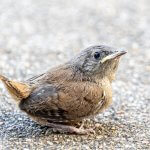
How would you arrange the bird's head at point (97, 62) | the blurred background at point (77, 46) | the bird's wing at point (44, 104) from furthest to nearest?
the blurred background at point (77, 46), the bird's head at point (97, 62), the bird's wing at point (44, 104)

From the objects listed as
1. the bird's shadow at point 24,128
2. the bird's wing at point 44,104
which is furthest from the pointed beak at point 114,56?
the bird's shadow at point 24,128

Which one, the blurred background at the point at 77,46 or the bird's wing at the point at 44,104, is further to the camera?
the blurred background at the point at 77,46

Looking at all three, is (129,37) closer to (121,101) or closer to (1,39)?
(1,39)

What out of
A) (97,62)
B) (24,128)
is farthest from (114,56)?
(24,128)

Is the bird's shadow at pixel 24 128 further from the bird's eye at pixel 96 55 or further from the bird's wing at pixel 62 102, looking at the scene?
the bird's eye at pixel 96 55

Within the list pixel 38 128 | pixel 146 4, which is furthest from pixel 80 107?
pixel 146 4

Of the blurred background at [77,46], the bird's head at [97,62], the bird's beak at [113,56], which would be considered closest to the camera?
the bird's beak at [113,56]
